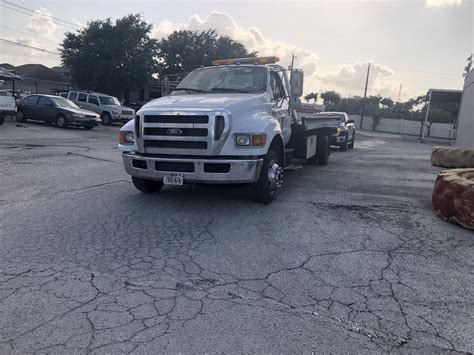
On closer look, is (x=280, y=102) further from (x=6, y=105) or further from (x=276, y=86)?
(x=6, y=105)

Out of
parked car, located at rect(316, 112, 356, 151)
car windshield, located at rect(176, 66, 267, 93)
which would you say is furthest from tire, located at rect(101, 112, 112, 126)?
car windshield, located at rect(176, 66, 267, 93)

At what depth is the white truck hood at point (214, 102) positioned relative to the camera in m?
5.80

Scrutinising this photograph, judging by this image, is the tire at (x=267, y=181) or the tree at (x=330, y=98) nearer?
the tire at (x=267, y=181)

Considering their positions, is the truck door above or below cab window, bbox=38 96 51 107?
above

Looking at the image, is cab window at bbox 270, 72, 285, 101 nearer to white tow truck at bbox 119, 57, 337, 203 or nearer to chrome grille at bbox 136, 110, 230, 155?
white tow truck at bbox 119, 57, 337, 203

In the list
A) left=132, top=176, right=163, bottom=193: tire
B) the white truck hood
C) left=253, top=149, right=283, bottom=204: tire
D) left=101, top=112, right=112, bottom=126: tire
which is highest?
the white truck hood

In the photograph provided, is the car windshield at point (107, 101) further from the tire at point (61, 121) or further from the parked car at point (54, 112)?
the tire at point (61, 121)

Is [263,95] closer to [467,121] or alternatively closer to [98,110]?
[467,121]

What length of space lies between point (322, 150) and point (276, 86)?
437 cm

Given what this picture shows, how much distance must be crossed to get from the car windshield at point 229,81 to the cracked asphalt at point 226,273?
6.28ft

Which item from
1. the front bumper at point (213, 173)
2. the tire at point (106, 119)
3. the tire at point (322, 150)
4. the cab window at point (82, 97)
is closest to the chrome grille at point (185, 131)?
the front bumper at point (213, 173)

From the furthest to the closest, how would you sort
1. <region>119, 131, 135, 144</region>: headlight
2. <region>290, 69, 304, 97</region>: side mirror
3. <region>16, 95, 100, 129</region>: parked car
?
1. <region>16, 95, 100, 129</region>: parked car
2. <region>290, 69, 304, 97</region>: side mirror
3. <region>119, 131, 135, 144</region>: headlight

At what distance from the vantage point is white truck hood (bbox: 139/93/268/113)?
19.0 ft

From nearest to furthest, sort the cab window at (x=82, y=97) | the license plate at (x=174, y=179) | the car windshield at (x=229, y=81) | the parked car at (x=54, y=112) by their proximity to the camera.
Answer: the license plate at (x=174, y=179), the car windshield at (x=229, y=81), the parked car at (x=54, y=112), the cab window at (x=82, y=97)
